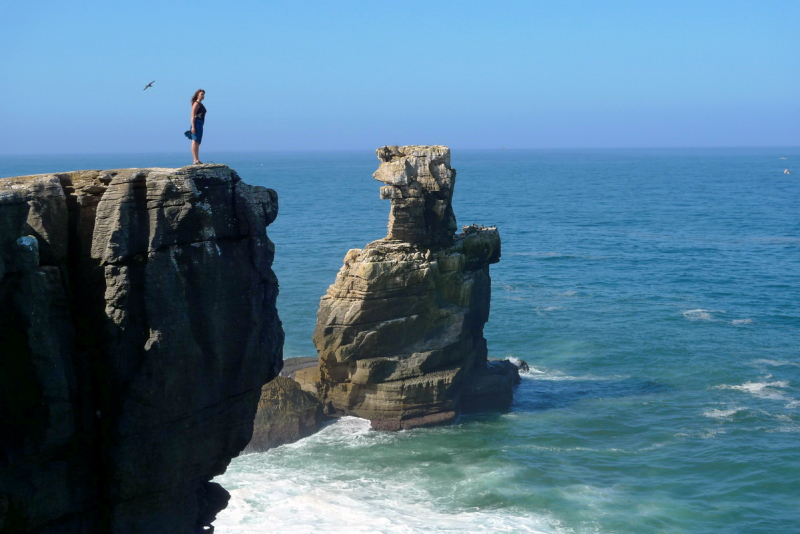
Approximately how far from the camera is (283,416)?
1439 inches

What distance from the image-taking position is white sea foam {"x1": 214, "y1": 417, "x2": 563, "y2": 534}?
27.8m

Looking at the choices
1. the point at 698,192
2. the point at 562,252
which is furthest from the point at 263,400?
the point at 698,192

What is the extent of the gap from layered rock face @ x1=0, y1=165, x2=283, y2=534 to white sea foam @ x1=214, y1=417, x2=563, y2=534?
531 inches

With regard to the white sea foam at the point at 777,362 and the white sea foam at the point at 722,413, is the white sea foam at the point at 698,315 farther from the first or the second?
the white sea foam at the point at 722,413

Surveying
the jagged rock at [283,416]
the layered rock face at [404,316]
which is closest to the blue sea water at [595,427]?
the jagged rock at [283,416]

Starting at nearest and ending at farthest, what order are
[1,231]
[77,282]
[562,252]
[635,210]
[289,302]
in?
[1,231], [77,282], [289,302], [562,252], [635,210]

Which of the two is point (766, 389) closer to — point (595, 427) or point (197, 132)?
point (595, 427)

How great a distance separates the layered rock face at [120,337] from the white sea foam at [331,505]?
44.2ft

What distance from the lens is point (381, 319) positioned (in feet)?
123

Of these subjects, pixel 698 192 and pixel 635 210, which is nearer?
pixel 635 210

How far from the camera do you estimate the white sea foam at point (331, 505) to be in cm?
2784

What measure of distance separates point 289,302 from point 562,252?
3683 cm

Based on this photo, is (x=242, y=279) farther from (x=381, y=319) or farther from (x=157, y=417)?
(x=381, y=319)

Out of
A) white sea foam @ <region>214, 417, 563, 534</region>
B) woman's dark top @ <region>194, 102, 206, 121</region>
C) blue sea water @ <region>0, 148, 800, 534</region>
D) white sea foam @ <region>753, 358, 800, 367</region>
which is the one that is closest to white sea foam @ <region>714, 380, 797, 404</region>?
blue sea water @ <region>0, 148, 800, 534</region>
